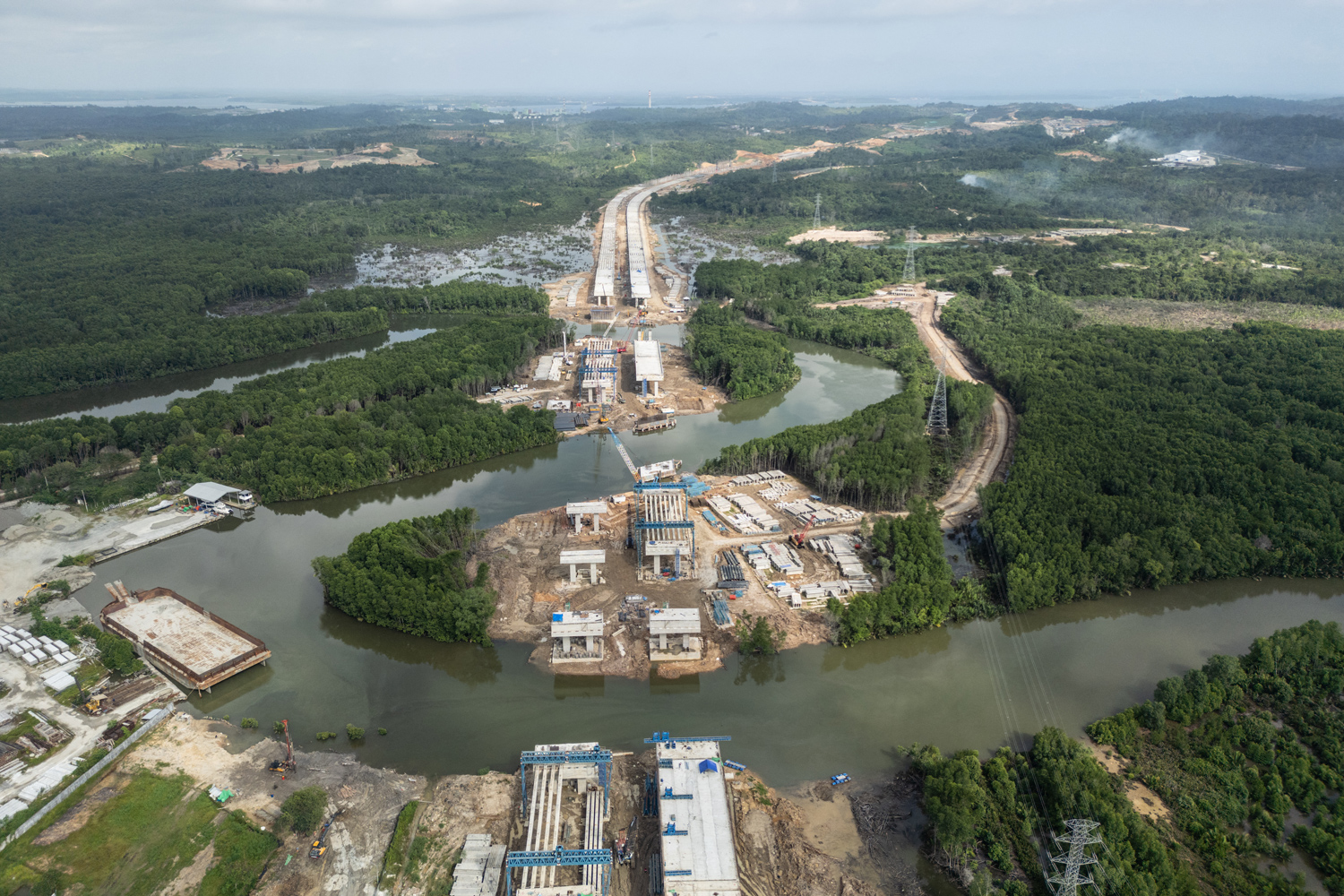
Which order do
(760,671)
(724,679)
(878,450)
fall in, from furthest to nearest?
(878,450) → (760,671) → (724,679)

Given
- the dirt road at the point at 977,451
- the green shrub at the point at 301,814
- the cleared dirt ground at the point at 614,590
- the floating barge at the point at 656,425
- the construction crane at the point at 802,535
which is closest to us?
the green shrub at the point at 301,814

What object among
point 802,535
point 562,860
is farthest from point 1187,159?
point 562,860

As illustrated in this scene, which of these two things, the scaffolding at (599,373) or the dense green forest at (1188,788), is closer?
the dense green forest at (1188,788)

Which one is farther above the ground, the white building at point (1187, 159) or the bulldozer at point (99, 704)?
the white building at point (1187, 159)

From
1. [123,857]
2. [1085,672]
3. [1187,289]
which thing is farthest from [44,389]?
[1187,289]

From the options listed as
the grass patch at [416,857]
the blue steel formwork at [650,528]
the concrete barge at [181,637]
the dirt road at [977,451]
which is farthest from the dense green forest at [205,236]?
the grass patch at [416,857]

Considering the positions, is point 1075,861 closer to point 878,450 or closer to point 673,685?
point 673,685

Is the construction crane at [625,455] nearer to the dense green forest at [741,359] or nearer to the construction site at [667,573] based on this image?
the construction site at [667,573]
